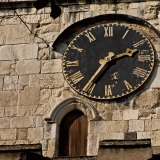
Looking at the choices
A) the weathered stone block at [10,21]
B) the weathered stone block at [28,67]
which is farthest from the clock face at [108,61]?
the weathered stone block at [10,21]

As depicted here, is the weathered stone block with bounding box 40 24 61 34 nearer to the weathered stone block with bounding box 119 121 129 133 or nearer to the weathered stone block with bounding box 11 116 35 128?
the weathered stone block with bounding box 11 116 35 128

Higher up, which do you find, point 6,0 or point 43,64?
point 6,0

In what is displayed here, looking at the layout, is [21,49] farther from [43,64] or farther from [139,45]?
[139,45]

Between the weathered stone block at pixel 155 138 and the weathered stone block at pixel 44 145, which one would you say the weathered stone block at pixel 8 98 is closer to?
the weathered stone block at pixel 44 145

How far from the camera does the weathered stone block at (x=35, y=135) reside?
16.0 metres

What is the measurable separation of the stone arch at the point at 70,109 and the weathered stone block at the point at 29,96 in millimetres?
415

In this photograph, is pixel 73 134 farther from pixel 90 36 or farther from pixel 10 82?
pixel 90 36

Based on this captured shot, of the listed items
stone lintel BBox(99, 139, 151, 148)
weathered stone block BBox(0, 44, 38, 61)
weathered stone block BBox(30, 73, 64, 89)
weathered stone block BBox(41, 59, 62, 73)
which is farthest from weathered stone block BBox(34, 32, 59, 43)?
stone lintel BBox(99, 139, 151, 148)

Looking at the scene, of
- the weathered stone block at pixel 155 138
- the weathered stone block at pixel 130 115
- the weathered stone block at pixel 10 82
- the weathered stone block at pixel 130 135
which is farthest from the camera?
the weathered stone block at pixel 10 82

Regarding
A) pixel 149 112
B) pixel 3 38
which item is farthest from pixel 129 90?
pixel 3 38

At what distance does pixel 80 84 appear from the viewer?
16.4 metres

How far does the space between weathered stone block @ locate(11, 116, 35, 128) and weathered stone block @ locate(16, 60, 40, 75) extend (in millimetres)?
915

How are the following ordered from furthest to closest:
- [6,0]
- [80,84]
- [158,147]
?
[6,0], [80,84], [158,147]

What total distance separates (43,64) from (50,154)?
5.92ft
